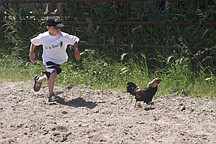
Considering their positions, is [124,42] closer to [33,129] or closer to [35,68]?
[35,68]

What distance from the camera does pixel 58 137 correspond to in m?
5.18

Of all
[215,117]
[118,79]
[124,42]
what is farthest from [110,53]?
[215,117]

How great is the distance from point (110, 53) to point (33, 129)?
3.67 metres

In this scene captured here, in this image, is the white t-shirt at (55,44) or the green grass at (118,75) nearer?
the white t-shirt at (55,44)

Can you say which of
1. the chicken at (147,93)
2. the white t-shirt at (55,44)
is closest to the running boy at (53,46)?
the white t-shirt at (55,44)

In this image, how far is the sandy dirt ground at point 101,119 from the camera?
514 cm

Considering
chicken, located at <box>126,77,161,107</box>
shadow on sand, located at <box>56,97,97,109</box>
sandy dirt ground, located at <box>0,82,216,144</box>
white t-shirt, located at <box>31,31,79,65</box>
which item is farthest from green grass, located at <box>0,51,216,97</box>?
white t-shirt, located at <box>31,31,79,65</box>

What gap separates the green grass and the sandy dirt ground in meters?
0.38

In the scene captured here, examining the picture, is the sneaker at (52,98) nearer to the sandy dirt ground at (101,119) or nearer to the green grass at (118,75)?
the sandy dirt ground at (101,119)

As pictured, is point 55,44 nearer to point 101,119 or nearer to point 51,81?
point 51,81

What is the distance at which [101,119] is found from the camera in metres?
5.89

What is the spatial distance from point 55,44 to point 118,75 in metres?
1.64

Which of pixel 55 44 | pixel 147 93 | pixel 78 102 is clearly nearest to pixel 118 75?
pixel 78 102

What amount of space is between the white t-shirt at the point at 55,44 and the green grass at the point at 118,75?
1.10m
